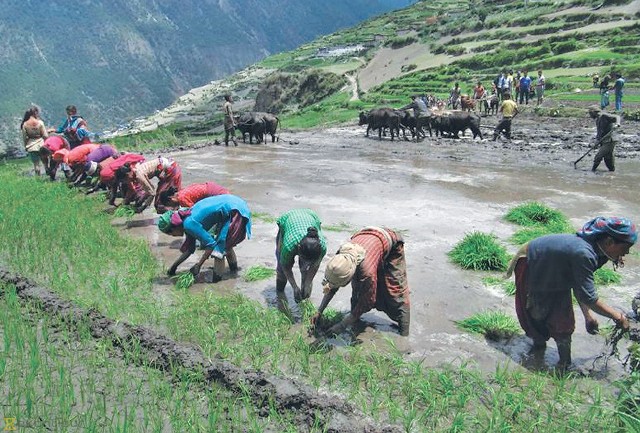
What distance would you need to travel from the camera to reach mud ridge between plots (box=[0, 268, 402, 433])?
4016 millimetres

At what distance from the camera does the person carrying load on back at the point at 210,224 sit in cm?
631

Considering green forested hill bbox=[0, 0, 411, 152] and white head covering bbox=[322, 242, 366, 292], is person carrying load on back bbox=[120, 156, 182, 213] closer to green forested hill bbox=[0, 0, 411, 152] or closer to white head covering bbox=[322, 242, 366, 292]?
white head covering bbox=[322, 242, 366, 292]

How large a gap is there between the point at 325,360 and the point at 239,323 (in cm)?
108

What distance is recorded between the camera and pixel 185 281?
6.47 m

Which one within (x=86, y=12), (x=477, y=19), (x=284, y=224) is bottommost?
(x=284, y=224)

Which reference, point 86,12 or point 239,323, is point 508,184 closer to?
point 239,323

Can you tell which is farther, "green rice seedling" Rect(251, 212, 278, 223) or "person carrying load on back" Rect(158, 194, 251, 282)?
"green rice seedling" Rect(251, 212, 278, 223)

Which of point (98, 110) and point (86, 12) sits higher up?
point (86, 12)

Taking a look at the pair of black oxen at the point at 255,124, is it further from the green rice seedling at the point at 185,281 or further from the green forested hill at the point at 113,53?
the green forested hill at the point at 113,53

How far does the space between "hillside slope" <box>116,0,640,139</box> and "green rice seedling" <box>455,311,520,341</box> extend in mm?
17348

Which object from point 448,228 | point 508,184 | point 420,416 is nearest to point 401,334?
point 420,416

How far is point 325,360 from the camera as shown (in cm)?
475

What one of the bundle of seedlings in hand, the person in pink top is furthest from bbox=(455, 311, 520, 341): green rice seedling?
the person in pink top

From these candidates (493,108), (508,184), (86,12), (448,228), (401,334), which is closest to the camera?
(401,334)
